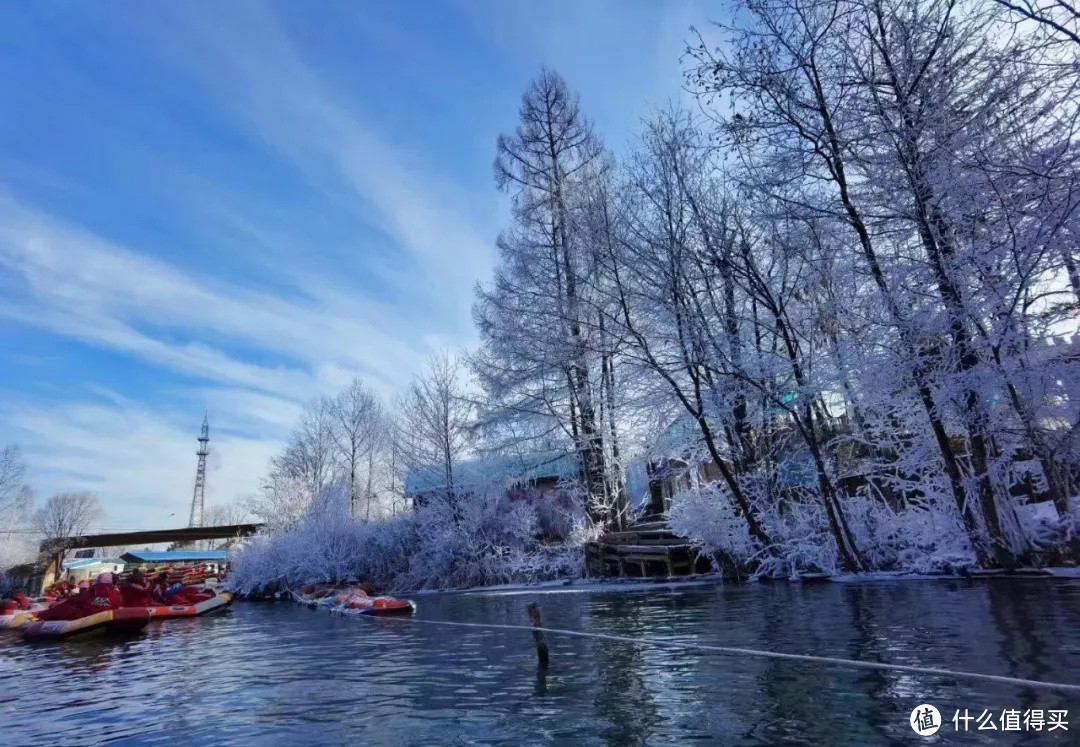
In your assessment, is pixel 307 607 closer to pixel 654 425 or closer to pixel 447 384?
pixel 447 384

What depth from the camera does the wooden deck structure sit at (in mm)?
20141

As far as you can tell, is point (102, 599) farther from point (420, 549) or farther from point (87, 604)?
point (420, 549)

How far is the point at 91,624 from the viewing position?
53.6ft

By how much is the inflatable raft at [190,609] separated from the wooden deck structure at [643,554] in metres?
13.0

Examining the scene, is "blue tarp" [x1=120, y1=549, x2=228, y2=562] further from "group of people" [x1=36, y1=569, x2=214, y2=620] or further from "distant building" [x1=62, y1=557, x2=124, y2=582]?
"group of people" [x1=36, y1=569, x2=214, y2=620]

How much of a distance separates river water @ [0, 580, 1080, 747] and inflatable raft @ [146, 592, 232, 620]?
8392 mm

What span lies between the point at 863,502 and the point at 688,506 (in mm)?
4400

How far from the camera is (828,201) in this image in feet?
41.4

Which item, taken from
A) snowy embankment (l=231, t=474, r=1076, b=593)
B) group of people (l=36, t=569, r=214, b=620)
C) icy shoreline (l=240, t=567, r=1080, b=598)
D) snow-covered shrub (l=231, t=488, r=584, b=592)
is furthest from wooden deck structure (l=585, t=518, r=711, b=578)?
group of people (l=36, t=569, r=214, b=620)

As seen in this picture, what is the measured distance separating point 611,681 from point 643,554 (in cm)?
1470

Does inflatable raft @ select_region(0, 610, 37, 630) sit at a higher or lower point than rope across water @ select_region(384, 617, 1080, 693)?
higher

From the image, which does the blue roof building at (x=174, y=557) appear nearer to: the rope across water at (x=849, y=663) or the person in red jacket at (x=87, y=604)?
the person in red jacket at (x=87, y=604)

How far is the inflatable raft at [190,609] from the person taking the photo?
20.3 metres

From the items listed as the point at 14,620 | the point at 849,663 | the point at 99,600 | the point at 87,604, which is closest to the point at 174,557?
the point at 14,620
